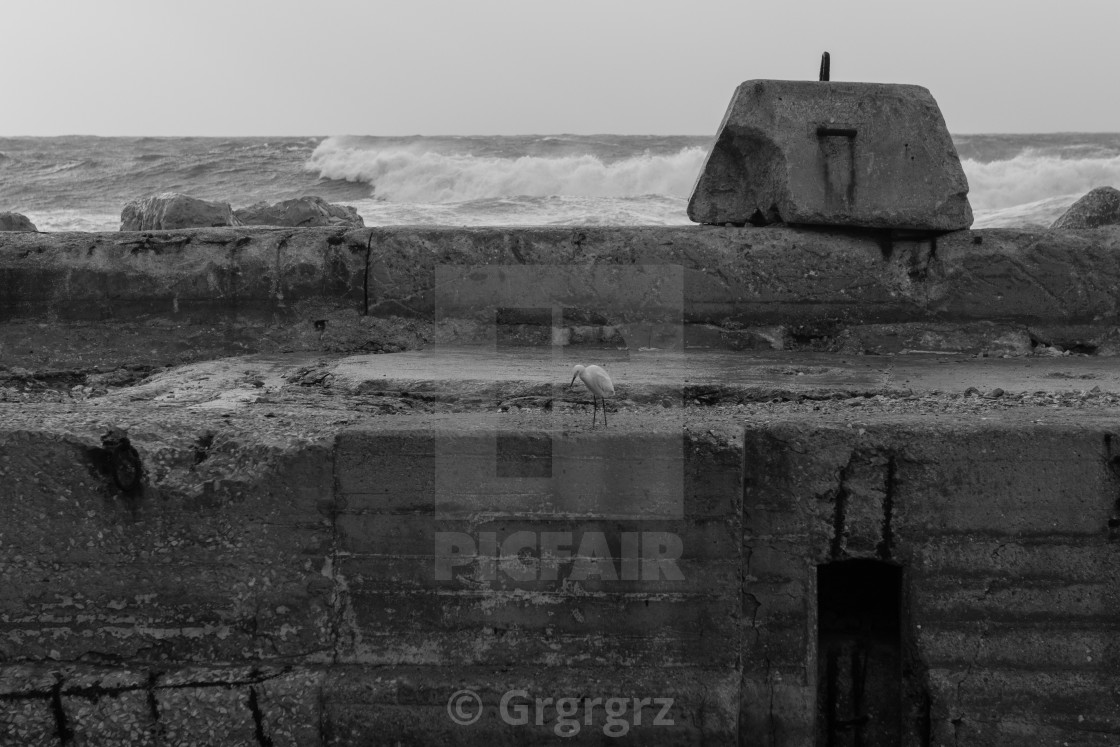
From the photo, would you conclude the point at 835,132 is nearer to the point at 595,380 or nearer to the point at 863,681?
the point at 595,380

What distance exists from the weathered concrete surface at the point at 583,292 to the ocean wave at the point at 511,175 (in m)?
16.8

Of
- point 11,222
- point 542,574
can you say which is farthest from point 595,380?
Answer: point 11,222

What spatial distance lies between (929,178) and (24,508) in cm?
329

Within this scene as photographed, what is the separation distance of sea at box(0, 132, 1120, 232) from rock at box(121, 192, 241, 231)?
974 cm

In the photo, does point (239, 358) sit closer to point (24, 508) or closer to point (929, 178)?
point (24, 508)

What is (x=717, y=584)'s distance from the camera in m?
3.01

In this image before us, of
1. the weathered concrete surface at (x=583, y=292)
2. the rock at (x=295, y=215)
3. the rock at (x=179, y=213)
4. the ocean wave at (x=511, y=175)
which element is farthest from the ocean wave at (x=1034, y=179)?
the weathered concrete surface at (x=583, y=292)

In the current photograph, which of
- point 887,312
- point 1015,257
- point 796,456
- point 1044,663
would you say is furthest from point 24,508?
point 1015,257

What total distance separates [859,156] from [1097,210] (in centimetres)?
136

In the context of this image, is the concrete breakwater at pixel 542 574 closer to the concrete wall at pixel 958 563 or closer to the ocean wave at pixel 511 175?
the concrete wall at pixel 958 563

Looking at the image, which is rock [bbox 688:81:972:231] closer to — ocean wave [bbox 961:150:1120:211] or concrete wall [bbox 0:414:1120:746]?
concrete wall [bbox 0:414:1120:746]

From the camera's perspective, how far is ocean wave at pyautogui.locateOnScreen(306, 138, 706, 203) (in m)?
21.7

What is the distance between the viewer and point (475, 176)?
22375 millimetres

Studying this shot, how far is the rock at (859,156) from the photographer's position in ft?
14.2
